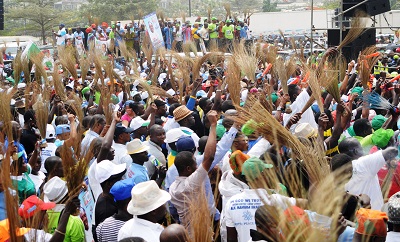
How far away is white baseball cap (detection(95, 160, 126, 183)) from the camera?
5145mm

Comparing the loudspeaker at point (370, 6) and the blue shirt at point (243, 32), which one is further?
the blue shirt at point (243, 32)

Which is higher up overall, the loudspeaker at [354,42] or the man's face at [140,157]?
the loudspeaker at [354,42]

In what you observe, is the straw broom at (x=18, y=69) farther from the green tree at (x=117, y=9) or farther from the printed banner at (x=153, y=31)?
the green tree at (x=117, y=9)

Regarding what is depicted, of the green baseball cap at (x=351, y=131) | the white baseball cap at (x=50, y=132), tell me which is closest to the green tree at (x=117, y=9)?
the white baseball cap at (x=50, y=132)

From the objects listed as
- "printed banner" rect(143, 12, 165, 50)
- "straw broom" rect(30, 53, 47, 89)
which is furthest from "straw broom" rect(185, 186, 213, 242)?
"printed banner" rect(143, 12, 165, 50)

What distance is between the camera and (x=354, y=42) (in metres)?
13.2

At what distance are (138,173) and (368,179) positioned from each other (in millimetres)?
1851

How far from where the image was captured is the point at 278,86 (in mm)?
11484

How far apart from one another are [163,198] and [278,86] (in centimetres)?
737

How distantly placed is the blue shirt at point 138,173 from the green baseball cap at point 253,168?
1473 mm

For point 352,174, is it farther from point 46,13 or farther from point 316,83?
point 46,13

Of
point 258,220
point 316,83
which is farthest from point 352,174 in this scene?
point 316,83

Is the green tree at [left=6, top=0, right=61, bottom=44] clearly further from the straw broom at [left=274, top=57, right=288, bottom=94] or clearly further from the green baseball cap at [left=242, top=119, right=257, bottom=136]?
the green baseball cap at [left=242, top=119, right=257, bottom=136]

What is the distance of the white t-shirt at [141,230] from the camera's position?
415cm
